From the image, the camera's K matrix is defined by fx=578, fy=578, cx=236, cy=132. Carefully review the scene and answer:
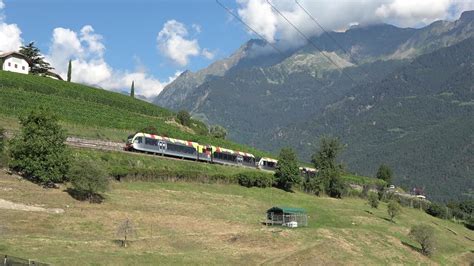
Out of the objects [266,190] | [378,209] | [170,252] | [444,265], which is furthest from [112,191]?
[378,209]

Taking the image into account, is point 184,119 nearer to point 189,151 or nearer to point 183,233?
point 189,151

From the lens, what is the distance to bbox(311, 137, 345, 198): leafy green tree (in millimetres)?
110750

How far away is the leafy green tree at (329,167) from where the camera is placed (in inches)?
4360

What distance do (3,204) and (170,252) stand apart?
1666cm

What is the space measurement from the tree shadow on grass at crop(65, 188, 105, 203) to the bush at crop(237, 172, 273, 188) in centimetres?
3522

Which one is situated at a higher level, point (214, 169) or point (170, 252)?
point (214, 169)

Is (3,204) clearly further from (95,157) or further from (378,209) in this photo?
(378,209)

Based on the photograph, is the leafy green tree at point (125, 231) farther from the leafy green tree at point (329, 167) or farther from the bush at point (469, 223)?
the bush at point (469, 223)

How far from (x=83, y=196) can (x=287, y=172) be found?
1816 inches

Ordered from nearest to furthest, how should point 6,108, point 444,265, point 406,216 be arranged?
point 444,265 → point 6,108 → point 406,216

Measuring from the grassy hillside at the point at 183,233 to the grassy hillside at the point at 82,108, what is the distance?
3018cm

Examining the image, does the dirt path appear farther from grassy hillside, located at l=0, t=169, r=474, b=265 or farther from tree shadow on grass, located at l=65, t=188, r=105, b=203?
tree shadow on grass, located at l=65, t=188, r=105, b=203

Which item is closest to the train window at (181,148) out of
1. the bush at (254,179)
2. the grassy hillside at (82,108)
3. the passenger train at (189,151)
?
the passenger train at (189,151)

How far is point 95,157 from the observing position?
8006 centimetres
